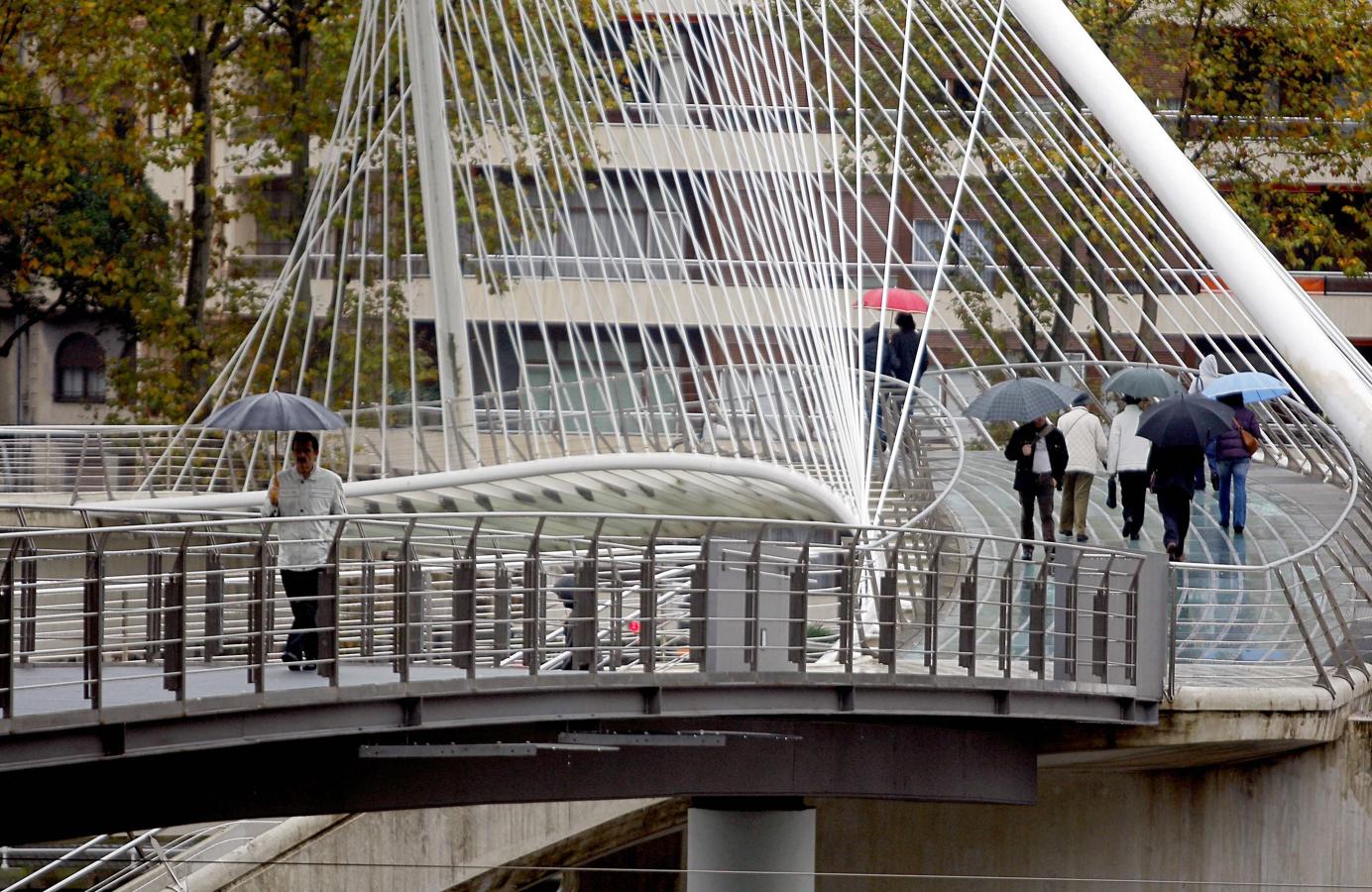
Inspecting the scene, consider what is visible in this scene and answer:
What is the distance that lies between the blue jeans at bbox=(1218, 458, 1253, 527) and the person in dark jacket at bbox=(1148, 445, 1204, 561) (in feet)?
7.98

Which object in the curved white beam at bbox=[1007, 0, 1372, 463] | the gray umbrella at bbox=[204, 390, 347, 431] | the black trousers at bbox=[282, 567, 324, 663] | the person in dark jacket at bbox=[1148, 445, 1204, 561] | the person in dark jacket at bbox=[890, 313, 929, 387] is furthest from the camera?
the person in dark jacket at bbox=[890, 313, 929, 387]

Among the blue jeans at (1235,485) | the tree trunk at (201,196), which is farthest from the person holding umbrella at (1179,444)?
the tree trunk at (201,196)

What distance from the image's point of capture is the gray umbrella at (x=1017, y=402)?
22.3m

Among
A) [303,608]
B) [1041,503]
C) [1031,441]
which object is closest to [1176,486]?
[1031,441]

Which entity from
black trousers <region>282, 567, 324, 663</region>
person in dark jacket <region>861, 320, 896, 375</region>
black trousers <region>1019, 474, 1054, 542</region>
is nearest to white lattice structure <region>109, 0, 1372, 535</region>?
person in dark jacket <region>861, 320, 896, 375</region>

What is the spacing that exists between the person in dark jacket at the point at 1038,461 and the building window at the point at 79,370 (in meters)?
35.2

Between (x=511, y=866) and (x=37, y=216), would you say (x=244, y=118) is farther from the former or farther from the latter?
(x=511, y=866)

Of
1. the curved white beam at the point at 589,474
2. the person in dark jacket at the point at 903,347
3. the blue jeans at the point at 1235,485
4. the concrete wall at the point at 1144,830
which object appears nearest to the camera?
the concrete wall at the point at 1144,830

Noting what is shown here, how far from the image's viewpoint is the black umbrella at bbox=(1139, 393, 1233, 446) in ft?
65.3

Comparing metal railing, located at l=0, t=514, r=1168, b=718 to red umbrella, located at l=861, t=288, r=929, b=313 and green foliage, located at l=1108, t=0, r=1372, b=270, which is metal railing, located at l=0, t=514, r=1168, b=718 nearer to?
red umbrella, located at l=861, t=288, r=929, b=313

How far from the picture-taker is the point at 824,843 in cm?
2225

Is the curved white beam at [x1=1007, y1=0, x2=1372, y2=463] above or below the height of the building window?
above

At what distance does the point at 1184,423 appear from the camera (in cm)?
1994

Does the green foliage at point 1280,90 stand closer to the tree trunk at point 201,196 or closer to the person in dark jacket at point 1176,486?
the tree trunk at point 201,196
